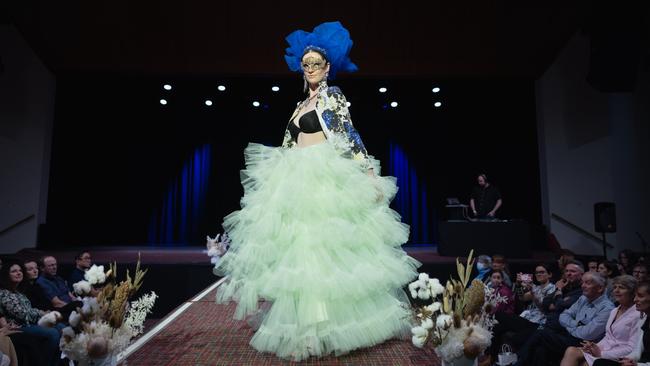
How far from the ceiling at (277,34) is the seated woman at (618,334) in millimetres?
6170

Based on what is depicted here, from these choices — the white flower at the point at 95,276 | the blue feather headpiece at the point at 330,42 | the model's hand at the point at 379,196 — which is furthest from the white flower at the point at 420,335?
the blue feather headpiece at the point at 330,42

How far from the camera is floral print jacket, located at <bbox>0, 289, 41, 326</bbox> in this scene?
3398 millimetres

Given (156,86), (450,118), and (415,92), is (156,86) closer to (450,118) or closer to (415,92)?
(415,92)

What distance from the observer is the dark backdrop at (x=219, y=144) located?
9.98 meters

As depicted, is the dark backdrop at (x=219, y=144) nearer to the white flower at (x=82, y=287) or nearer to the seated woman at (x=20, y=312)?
the seated woman at (x=20, y=312)

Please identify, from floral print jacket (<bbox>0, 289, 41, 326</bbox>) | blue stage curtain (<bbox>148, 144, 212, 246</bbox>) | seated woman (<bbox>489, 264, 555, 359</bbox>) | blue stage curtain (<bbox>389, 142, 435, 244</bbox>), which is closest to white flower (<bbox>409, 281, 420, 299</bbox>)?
seated woman (<bbox>489, 264, 555, 359</bbox>)

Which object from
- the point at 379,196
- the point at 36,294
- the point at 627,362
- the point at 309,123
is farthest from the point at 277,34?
the point at 627,362

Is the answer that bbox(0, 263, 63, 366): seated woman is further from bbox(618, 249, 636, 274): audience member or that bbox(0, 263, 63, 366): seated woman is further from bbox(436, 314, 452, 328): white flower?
bbox(618, 249, 636, 274): audience member

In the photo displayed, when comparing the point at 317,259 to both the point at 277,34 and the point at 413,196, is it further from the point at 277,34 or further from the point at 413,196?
the point at 413,196

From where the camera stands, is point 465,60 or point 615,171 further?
point 465,60

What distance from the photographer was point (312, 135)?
2.38 meters

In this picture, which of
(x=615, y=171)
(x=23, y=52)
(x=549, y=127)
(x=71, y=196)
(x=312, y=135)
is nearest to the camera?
(x=312, y=135)

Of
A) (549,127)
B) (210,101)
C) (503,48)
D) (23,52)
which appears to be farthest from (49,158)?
(549,127)

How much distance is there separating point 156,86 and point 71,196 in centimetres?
322
